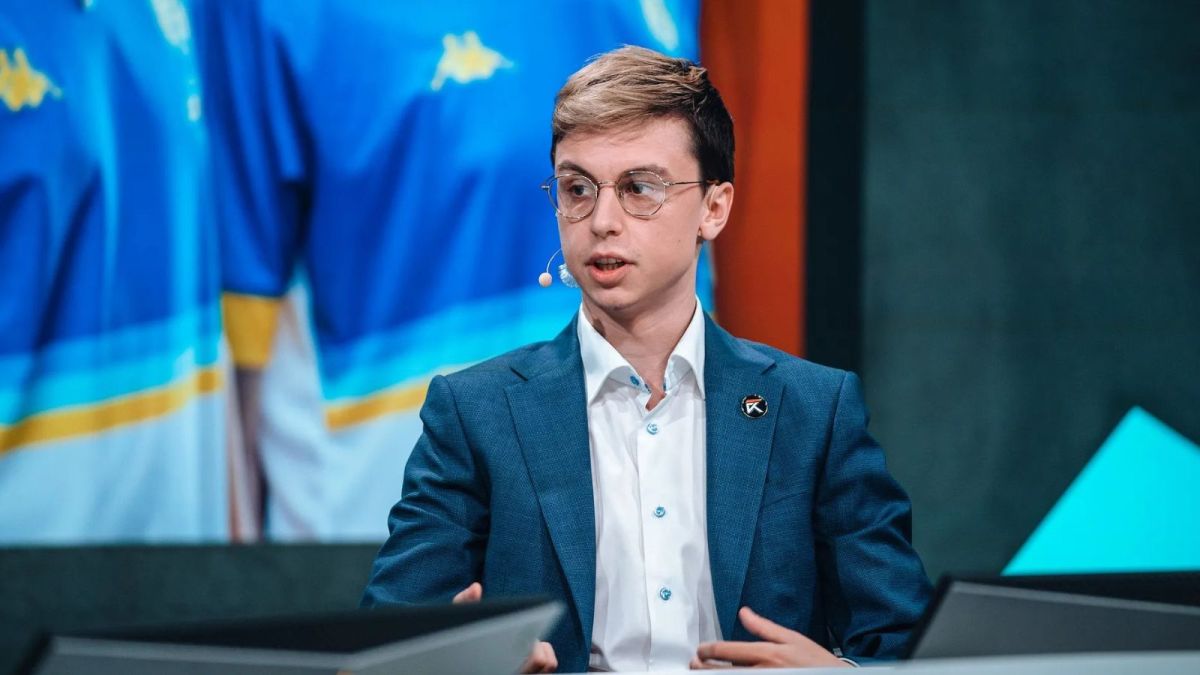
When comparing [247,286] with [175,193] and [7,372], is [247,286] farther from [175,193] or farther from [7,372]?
[7,372]

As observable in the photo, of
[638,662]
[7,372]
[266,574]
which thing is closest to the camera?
[638,662]

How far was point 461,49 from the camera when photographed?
3150 millimetres

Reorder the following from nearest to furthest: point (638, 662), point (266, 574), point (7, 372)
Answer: point (638, 662) < point (7, 372) < point (266, 574)

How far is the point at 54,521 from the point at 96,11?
4.12 ft

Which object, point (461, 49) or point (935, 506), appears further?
point (935, 506)

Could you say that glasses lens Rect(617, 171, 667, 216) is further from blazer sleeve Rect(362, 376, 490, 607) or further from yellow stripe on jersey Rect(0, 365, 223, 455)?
yellow stripe on jersey Rect(0, 365, 223, 455)

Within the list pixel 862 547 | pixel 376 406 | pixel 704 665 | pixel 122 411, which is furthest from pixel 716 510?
pixel 122 411

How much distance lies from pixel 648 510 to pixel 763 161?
5.69 ft

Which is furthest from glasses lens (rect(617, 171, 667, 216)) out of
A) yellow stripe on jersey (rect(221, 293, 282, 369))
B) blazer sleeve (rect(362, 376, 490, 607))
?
yellow stripe on jersey (rect(221, 293, 282, 369))

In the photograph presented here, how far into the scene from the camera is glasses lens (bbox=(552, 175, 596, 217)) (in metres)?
1.73

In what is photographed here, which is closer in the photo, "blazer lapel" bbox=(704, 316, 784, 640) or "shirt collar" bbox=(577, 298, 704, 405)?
"blazer lapel" bbox=(704, 316, 784, 640)

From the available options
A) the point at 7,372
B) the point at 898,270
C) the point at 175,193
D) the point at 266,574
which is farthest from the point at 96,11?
the point at 898,270

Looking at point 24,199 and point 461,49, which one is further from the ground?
point 461,49

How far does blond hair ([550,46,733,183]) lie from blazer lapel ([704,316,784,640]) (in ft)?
0.91
